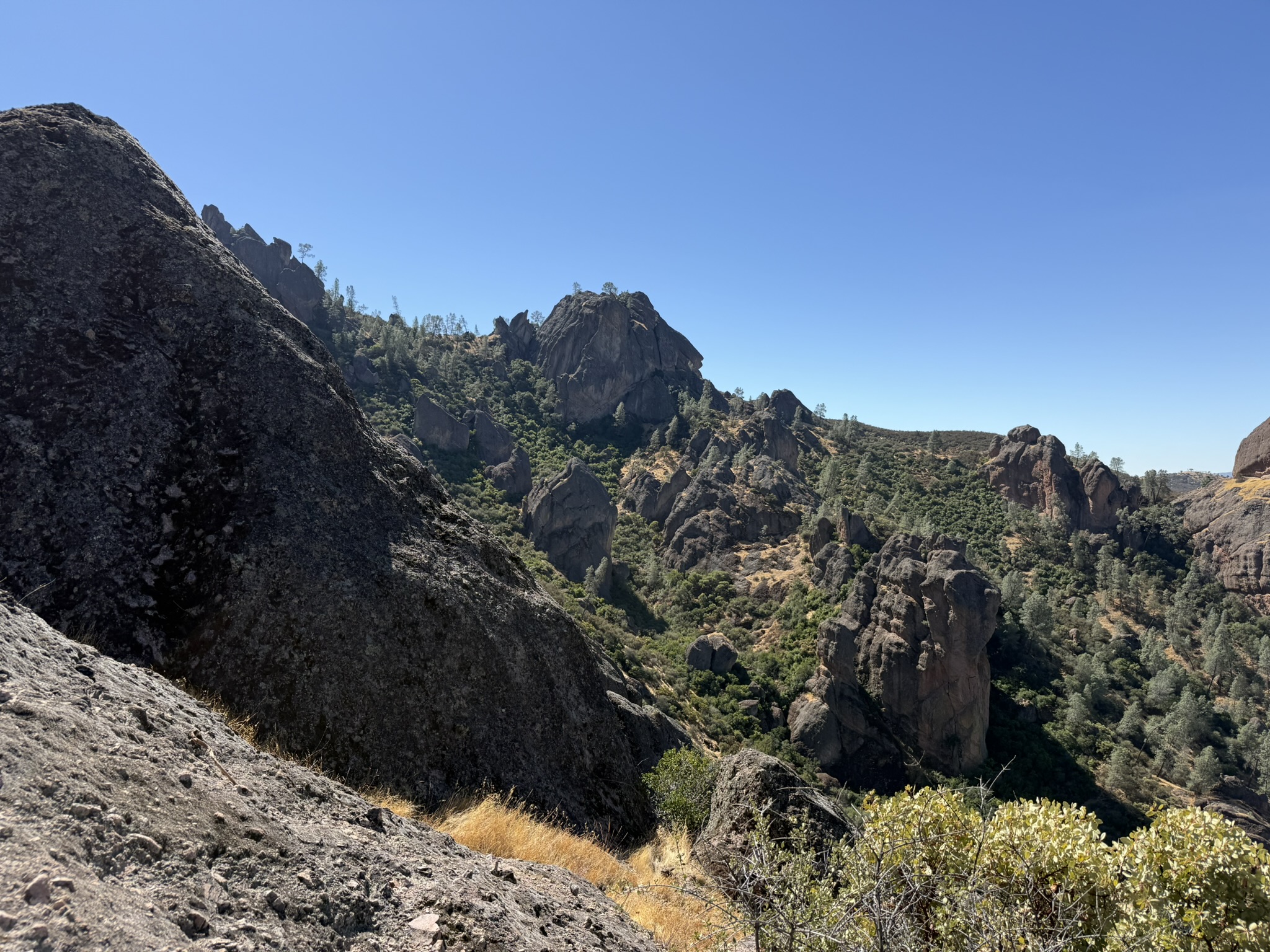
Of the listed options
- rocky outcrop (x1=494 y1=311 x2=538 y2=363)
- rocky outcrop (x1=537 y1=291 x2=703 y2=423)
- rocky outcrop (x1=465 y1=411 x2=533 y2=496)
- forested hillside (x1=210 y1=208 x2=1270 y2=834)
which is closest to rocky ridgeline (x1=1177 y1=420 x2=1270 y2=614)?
forested hillside (x1=210 y1=208 x2=1270 y2=834)

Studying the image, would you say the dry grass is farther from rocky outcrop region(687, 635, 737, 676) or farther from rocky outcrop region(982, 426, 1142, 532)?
rocky outcrop region(982, 426, 1142, 532)

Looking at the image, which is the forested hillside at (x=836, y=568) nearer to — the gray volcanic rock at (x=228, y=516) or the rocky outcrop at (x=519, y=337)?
the rocky outcrop at (x=519, y=337)

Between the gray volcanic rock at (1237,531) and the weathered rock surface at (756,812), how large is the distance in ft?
277

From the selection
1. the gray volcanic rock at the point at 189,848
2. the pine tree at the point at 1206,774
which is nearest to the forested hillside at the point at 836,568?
the pine tree at the point at 1206,774

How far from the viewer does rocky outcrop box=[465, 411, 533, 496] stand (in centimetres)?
8256

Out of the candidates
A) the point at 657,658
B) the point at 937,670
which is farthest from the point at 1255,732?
the point at 657,658

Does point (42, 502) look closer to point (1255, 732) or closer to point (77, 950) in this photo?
point (77, 950)

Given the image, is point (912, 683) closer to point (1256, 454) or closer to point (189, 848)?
point (189, 848)

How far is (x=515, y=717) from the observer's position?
9773 mm

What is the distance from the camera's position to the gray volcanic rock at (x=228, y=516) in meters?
7.31

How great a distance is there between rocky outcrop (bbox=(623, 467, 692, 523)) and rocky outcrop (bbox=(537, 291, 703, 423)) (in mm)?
24700

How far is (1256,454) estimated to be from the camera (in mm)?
80375

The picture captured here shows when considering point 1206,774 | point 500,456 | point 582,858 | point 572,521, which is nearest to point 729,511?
point 572,521

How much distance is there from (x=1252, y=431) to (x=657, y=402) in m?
88.5
